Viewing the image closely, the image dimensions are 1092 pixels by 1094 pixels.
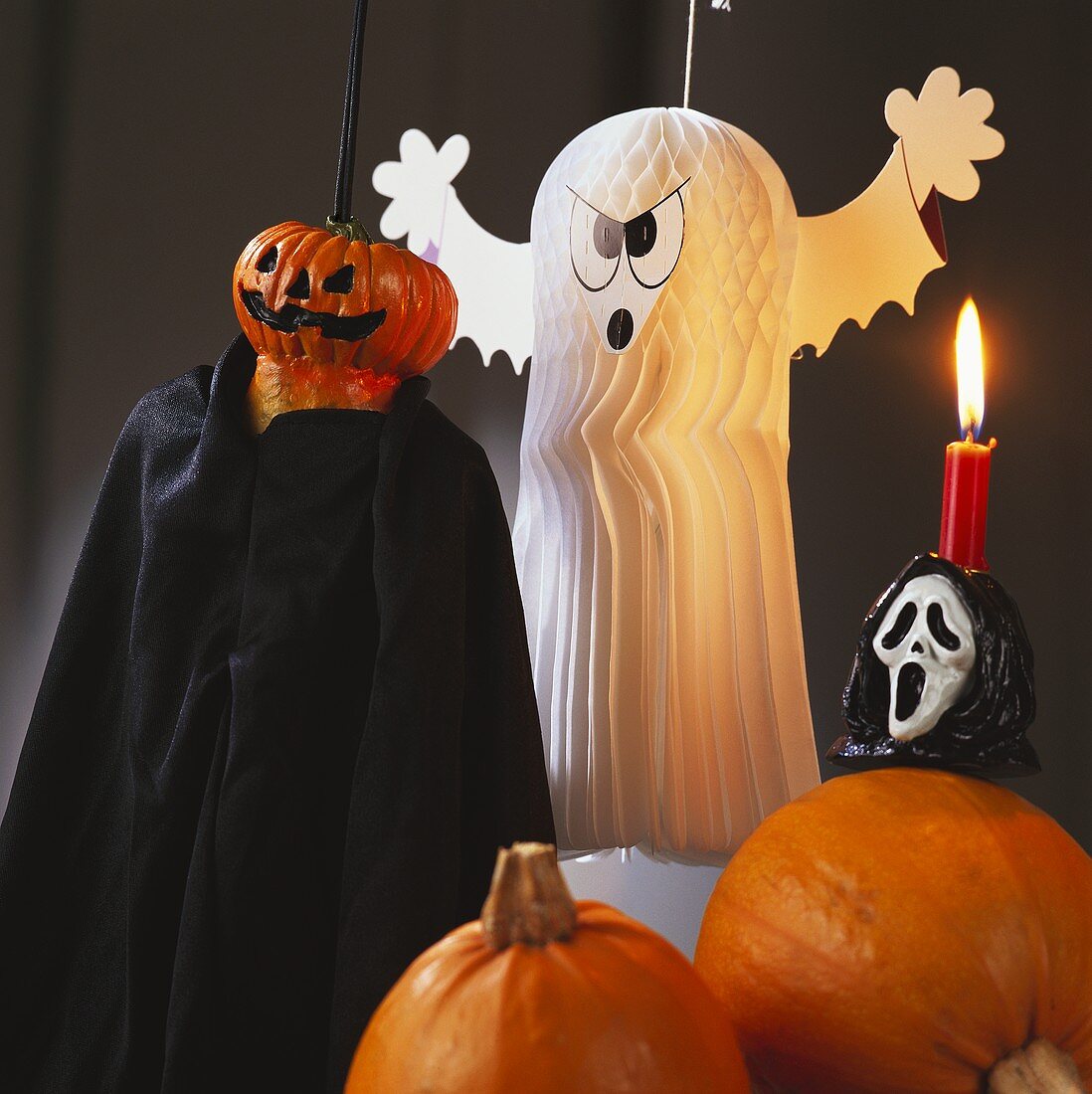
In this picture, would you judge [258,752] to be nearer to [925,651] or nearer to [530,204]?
[925,651]

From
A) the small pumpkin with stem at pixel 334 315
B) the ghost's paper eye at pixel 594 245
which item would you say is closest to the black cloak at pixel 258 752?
the small pumpkin with stem at pixel 334 315

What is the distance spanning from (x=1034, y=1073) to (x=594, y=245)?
61 cm

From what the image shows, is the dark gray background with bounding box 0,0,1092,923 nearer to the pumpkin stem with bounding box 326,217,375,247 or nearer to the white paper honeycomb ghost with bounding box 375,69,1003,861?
the white paper honeycomb ghost with bounding box 375,69,1003,861

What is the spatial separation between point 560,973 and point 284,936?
335 millimetres

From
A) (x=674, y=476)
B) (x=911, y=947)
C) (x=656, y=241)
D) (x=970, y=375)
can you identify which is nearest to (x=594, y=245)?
(x=656, y=241)

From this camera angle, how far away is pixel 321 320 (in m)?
0.72

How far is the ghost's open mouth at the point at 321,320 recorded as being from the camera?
28.5 inches

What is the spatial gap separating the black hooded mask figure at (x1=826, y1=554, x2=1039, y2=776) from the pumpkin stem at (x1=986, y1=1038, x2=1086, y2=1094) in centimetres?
12

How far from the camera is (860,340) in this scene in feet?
3.45

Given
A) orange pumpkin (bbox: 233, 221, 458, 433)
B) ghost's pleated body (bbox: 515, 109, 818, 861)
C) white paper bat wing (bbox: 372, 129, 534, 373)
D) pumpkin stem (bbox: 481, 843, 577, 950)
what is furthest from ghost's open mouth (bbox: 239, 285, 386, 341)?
pumpkin stem (bbox: 481, 843, 577, 950)

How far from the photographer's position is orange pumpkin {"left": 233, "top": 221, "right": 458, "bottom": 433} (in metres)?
0.73

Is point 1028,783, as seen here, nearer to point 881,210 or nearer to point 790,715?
point 790,715

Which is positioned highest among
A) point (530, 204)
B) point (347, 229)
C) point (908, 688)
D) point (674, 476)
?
point (530, 204)

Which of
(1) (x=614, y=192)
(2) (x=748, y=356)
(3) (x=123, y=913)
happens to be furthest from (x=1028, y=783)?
(3) (x=123, y=913)
